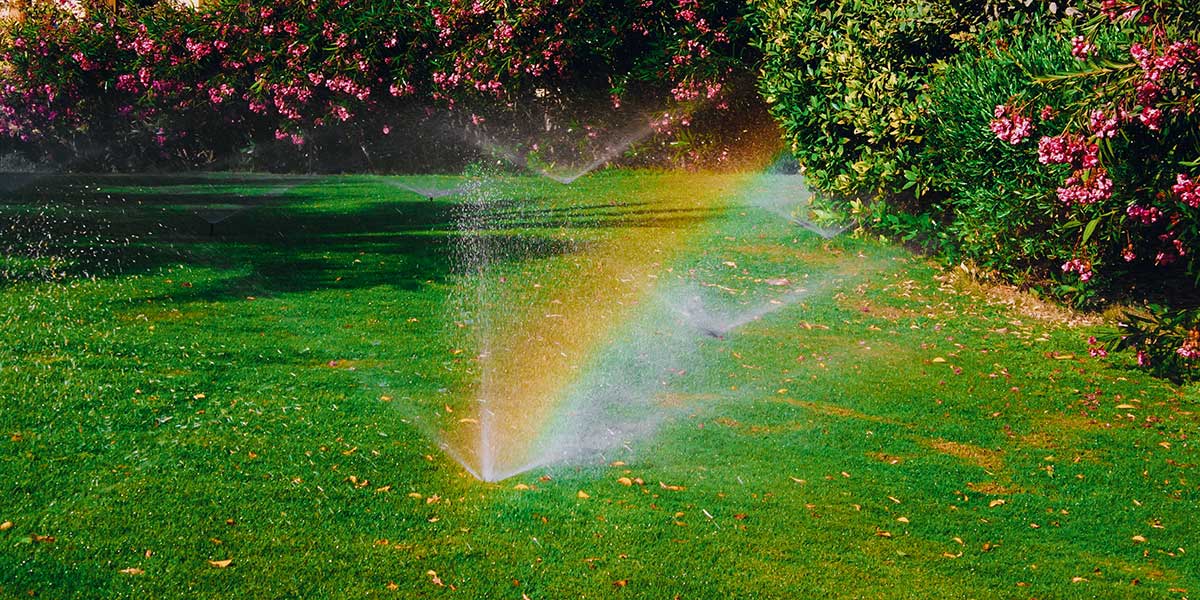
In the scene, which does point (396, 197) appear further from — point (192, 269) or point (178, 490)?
point (178, 490)

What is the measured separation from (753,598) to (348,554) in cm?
161

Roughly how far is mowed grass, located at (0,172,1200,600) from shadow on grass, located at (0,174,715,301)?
0.11 metres

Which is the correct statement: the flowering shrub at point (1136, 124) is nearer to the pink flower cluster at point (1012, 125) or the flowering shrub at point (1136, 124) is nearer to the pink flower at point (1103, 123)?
the pink flower at point (1103, 123)

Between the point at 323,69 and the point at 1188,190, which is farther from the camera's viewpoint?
the point at 323,69

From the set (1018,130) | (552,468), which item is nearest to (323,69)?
(1018,130)

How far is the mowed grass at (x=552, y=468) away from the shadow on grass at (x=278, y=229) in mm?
114

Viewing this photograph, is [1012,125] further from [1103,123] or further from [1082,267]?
[1082,267]

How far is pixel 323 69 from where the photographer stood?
16188 millimetres

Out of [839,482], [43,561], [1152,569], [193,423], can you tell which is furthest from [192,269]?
[1152,569]

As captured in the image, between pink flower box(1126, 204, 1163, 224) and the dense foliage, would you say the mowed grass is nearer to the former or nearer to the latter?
the dense foliage

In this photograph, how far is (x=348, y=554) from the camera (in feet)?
15.1

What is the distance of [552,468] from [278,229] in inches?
293

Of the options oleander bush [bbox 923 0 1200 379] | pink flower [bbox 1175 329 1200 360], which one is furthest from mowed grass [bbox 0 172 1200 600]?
oleander bush [bbox 923 0 1200 379]

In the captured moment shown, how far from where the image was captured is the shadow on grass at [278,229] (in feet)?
33.1
